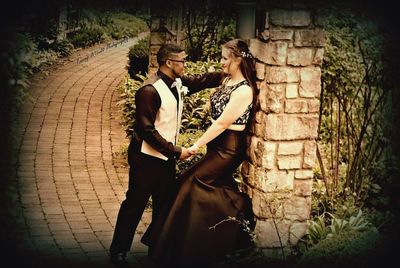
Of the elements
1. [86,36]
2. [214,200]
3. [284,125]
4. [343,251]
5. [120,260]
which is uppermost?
[86,36]

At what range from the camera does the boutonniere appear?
455 cm

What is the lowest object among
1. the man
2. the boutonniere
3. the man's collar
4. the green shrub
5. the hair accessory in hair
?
the green shrub

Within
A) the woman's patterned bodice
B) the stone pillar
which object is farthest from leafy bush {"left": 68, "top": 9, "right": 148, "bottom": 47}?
the stone pillar

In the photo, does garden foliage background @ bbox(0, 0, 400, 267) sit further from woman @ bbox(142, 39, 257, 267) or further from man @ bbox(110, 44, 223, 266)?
man @ bbox(110, 44, 223, 266)

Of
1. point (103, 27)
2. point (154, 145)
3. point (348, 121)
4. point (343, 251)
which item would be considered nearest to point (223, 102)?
point (154, 145)

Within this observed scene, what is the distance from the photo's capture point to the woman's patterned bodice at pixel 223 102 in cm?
439

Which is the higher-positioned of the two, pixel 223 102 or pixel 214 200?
pixel 223 102

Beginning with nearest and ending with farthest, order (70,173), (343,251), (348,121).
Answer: (343,251) < (348,121) < (70,173)

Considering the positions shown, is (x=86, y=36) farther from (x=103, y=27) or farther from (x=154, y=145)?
(x=154, y=145)

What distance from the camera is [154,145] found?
4.37 m

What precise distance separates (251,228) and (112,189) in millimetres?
2389

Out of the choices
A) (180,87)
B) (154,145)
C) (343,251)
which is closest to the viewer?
(343,251)

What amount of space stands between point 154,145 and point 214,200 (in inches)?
25.1

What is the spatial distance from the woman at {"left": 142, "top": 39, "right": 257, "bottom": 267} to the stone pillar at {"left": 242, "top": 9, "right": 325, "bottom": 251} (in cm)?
13
